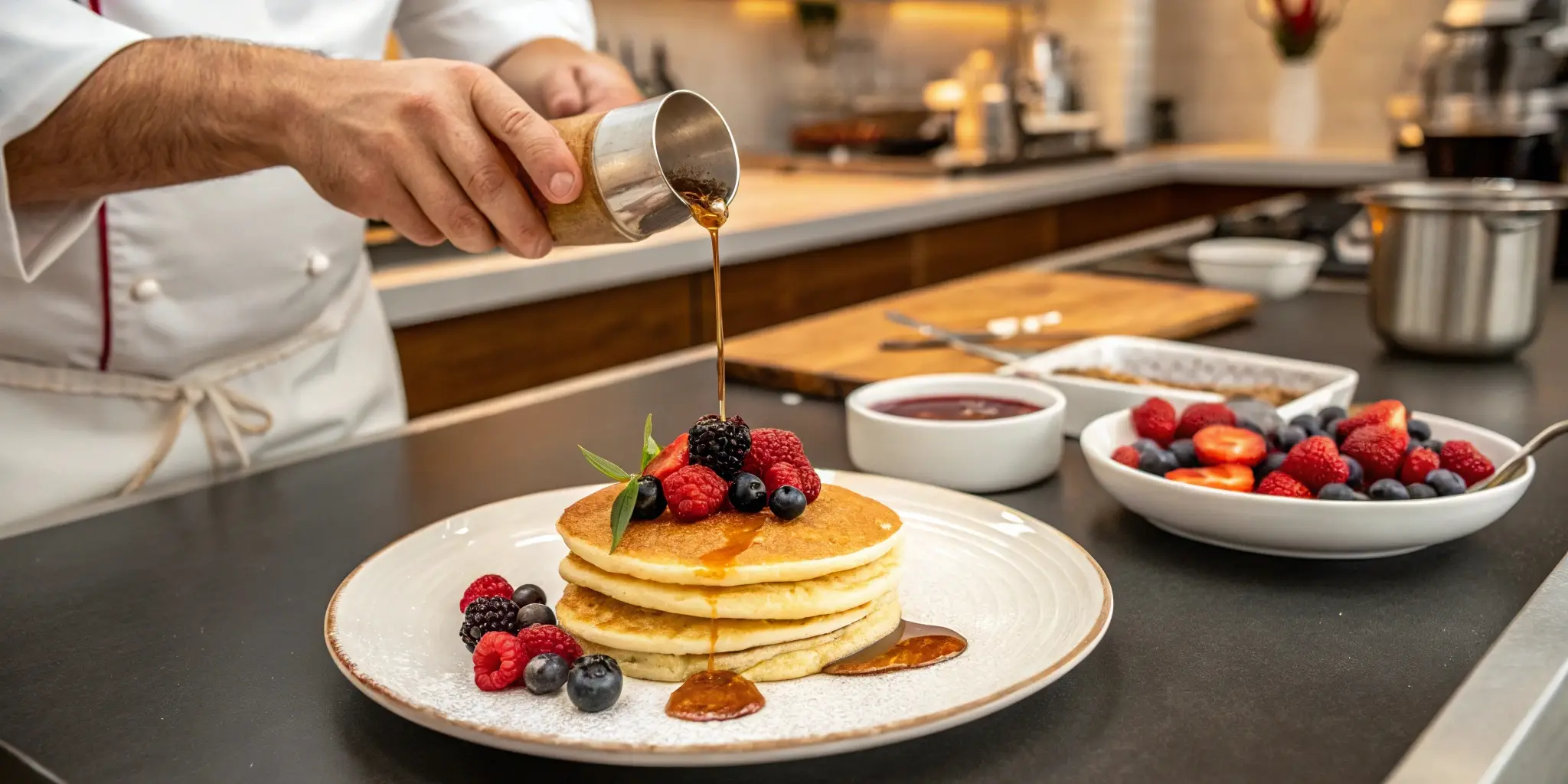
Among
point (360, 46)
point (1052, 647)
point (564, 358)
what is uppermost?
point (360, 46)

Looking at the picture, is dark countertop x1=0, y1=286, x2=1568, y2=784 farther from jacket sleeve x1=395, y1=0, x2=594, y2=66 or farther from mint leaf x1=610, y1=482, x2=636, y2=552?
jacket sleeve x1=395, y1=0, x2=594, y2=66

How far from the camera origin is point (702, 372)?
1715 mm

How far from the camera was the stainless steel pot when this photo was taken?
1.54m

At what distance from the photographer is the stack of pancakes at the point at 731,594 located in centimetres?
84

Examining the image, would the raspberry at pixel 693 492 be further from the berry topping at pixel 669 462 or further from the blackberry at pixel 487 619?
the blackberry at pixel 487 619

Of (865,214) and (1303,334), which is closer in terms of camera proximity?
(1303,334)

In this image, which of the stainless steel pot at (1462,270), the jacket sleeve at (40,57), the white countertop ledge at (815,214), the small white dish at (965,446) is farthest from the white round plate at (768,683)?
the stainless steel pot at (1462,270)

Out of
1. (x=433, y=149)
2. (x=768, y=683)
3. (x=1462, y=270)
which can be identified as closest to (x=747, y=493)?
(x=768, y=683)

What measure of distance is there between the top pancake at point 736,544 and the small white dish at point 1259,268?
1.32 m

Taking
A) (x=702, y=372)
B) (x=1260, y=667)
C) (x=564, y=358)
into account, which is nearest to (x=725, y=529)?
(x=1260, y=667)

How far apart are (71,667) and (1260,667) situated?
77 cm

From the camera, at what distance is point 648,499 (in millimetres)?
906

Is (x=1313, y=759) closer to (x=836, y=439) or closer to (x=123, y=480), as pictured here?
(x=836, y=439)

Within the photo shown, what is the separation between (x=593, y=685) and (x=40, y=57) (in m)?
0.73
